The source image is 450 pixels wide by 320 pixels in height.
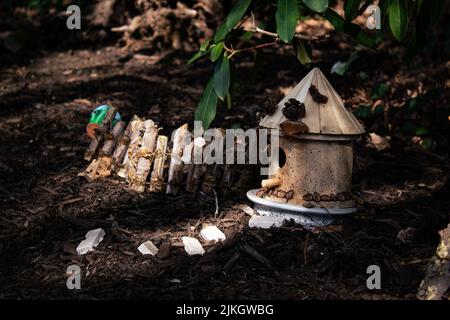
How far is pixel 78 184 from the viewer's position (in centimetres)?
393

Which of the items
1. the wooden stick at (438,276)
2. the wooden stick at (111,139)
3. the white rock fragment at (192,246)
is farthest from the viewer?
the wooden stick at (111,139)

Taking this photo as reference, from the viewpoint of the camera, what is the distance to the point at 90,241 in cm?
322

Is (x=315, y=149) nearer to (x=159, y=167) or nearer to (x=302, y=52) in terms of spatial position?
(x=302, y=52)

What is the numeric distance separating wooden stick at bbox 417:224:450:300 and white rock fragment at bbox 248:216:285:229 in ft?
3.00

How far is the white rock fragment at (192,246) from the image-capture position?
122 inches

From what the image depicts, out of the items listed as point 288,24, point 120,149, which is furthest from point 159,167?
point 288,24

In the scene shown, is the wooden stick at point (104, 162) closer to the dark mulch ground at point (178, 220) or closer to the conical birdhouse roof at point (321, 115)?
the dark mulch ground at point (178, 220)

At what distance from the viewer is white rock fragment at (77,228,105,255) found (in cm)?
317

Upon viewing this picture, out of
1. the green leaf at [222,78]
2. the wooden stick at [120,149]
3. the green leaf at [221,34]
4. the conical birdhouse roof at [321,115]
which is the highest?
the green leaf at [221,34]

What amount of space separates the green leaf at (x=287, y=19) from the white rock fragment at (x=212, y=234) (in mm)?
1087

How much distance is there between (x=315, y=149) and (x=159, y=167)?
3.55ft

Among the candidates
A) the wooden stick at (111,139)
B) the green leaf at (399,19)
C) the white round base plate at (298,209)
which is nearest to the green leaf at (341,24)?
the green leaf at (399,19)

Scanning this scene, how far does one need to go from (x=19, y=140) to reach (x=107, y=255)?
6.39 ft

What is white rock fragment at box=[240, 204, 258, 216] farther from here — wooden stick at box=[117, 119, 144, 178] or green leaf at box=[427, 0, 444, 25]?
green leaf at box=[427, 0, 444, 25]
